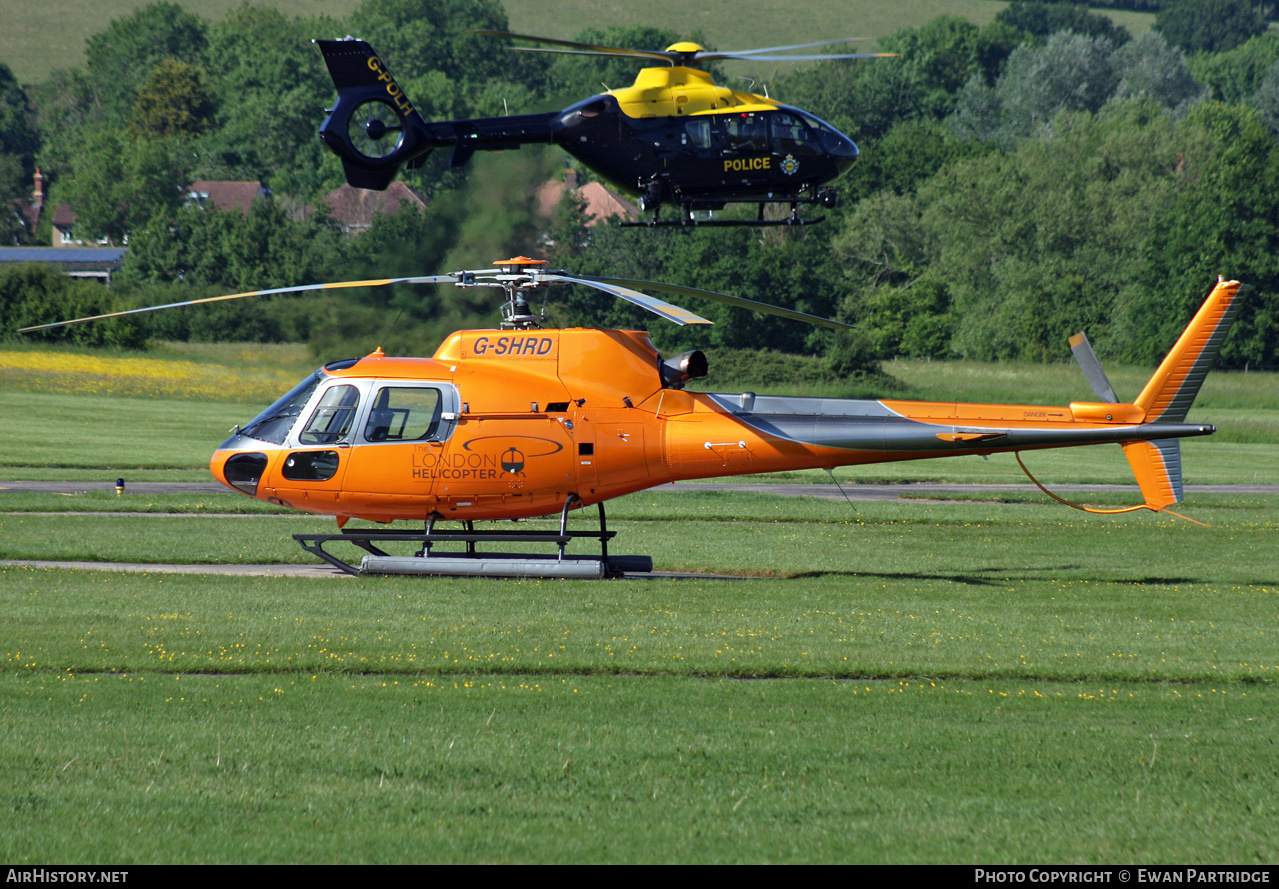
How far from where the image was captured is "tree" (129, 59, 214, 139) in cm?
12975

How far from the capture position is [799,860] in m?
6.30

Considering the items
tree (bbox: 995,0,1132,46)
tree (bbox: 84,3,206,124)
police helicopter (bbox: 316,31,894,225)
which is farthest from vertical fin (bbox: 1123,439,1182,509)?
tree (bbox: 995,0,1132,46)

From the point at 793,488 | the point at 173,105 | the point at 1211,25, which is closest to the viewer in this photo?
the point at 793,488

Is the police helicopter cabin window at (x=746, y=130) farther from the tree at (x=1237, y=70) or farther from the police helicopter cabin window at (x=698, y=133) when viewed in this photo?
the tree at (x=1237, y=70)

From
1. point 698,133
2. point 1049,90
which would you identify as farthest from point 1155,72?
point 698,133

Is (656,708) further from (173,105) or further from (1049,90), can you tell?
(173,105)

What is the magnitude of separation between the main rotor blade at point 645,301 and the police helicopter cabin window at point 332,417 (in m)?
3.16

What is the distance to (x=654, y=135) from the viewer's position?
24.3 m

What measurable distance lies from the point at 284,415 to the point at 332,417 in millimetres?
783

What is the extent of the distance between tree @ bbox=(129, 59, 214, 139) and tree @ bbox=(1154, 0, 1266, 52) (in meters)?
126

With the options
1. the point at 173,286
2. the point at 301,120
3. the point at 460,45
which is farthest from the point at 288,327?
the point at 460,45

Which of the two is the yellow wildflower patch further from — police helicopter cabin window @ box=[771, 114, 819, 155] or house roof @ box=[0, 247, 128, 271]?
police helicopter cabin window @ box=[771, 114, 819, 155]

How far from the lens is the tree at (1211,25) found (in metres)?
161

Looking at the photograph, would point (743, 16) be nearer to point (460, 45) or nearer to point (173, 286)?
point (460, 45)
